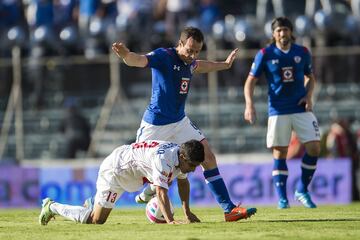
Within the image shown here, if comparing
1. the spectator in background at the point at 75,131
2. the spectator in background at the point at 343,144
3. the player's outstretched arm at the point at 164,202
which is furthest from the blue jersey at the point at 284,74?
the spectator in background at the point at 75,131

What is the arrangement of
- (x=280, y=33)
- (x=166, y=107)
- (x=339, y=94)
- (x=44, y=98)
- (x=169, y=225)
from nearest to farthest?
(x=169, y=225) < (x=166, y=107) < (x=280, y=33) < (x=339, y=94) < (x=44, y=98)

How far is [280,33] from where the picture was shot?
605 inches

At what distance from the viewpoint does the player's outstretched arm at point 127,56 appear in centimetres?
1202

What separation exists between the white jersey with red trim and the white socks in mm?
646

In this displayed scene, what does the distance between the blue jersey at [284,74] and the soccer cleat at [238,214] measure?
3.39m

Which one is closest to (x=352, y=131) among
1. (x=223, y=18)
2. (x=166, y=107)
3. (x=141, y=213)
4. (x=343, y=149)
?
(x=343, y=149)

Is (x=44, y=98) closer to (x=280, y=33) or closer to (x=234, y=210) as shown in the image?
(x=280, y=33)

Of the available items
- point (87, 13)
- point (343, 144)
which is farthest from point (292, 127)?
point (87, 13)

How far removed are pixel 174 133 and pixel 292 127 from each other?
3.10 m

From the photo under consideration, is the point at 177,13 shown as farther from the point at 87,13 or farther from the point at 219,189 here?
the point at 219,189

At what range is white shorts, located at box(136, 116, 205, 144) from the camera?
13.0 metres

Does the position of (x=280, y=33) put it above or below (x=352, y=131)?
above

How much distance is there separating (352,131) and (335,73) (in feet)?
4.17

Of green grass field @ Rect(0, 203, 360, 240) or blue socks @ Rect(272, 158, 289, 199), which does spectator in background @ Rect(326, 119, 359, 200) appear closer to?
blue socks @ Rect(272, 158, 289, 199)
